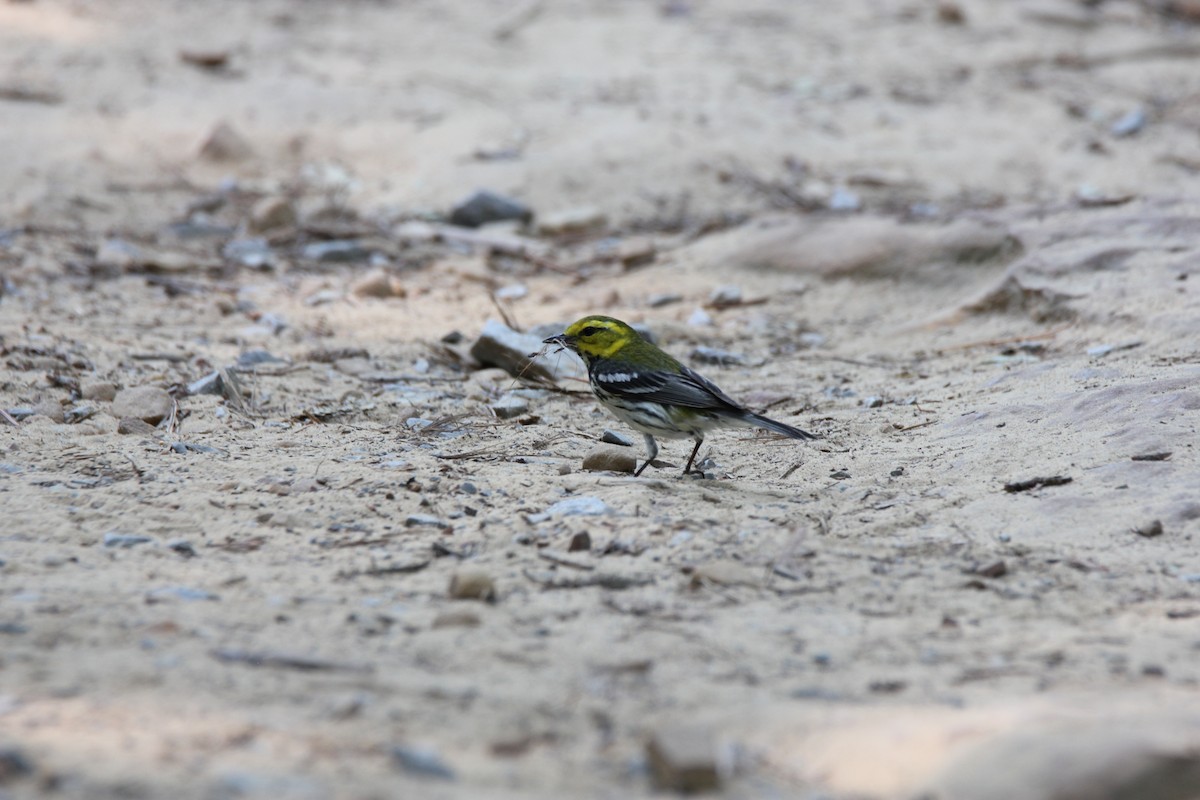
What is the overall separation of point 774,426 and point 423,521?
1574 millimetres

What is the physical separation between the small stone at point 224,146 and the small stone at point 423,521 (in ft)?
22.1

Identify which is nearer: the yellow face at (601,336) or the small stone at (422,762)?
the small stone at (422,762)

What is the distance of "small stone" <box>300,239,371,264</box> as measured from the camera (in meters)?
8.38

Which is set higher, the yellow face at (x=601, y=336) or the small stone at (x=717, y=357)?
the yellow face at (x=601, y=336)

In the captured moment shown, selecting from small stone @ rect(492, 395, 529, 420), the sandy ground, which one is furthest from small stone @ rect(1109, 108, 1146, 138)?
small stone @ rect(492, 395, 529, 420)

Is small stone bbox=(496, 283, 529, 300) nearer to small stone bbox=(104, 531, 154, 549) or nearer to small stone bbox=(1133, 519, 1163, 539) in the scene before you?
small stone bbox=(104, 531, 154, 549)

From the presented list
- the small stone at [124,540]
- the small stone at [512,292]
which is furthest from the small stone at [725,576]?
the small stone at [512,292]

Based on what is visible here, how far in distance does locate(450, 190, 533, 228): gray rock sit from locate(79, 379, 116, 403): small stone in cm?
409

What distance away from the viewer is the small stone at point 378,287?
768 cm

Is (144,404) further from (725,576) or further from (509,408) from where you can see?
(725,576)

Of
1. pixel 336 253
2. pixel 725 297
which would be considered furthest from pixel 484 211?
pixel 725 297

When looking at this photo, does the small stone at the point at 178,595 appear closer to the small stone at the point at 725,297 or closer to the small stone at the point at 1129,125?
the small stone at the point at 725,297

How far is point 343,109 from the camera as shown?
1062 cm

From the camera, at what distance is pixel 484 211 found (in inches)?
362
